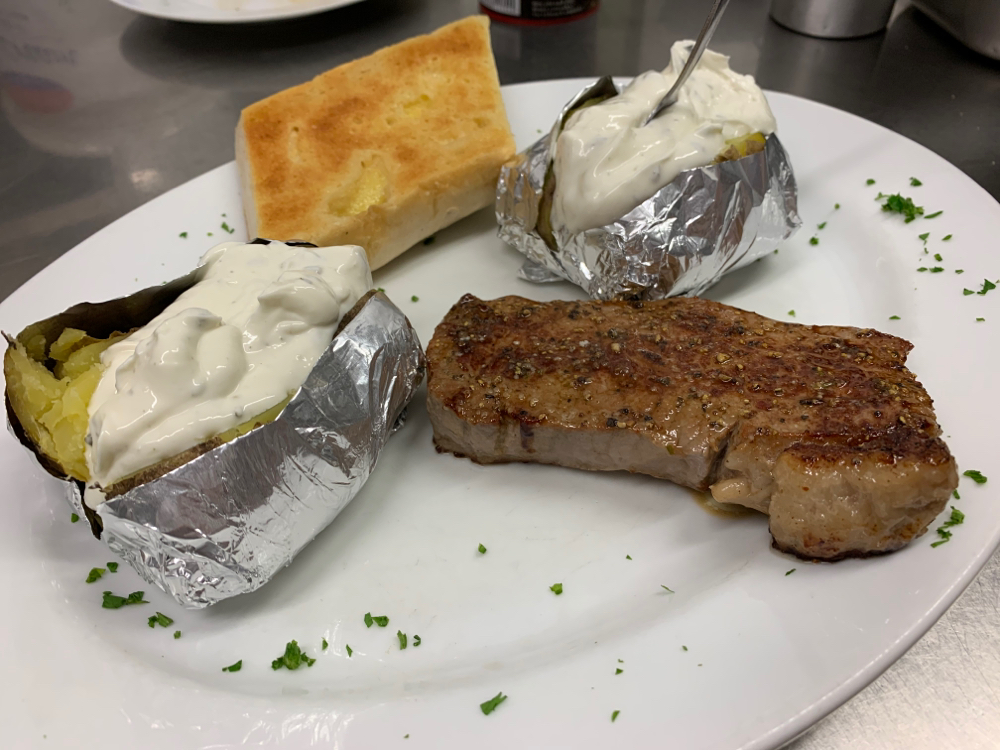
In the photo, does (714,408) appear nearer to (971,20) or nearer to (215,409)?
(215,409)

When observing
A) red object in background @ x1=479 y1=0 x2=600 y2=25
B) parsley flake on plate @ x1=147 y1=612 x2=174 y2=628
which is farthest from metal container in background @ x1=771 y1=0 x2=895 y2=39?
parsley flake on plate @ x1=147 y1=612 x2=174 y2=628

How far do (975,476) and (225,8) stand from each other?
404 centimetres

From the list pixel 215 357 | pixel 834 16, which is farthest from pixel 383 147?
pixel 834 16

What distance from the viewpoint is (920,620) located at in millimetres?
1392

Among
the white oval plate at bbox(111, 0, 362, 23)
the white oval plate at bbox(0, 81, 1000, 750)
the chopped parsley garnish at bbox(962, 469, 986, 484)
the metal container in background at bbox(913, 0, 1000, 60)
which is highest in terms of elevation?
the metal container in background at bbox(913, 0, 1000, 60)

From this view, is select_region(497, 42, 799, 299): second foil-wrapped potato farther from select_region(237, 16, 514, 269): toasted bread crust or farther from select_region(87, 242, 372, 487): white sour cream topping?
select_region(87, 242, 372, 487): white sour cream topping

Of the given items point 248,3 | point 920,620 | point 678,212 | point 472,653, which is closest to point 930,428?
point 920,620

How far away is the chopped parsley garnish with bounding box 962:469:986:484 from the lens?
159cm

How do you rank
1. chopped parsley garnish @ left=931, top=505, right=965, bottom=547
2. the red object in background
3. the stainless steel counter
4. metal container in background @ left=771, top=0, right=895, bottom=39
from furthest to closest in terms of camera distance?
the red object in background, metal container in background @ left=771, top=0, right=895, bottom=39, the stainless steel counter, chopped parsley garnish @ left=931, top=505, right=965, bottom=547

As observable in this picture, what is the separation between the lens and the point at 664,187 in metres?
2.14

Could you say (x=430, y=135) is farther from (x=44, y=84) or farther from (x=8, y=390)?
(x=44, y=84)

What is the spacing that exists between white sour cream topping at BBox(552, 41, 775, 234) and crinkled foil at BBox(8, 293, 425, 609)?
79 centimetres

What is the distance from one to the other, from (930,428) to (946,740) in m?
0.72

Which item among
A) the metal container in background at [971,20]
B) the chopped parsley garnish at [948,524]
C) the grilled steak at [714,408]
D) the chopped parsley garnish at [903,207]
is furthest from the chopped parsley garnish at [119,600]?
the metal container in background at [971,20]
